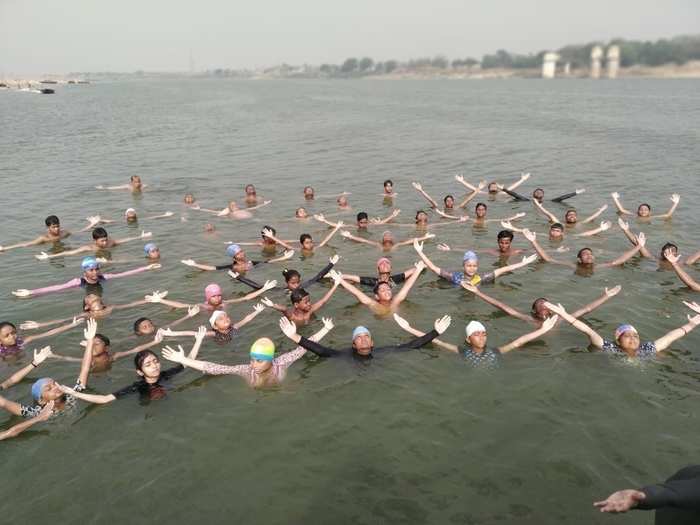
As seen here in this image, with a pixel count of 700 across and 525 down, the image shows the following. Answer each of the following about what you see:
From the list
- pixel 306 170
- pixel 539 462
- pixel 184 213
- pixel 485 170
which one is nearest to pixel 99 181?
pixel 184 213

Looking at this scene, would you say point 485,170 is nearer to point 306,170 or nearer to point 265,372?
point 306,170

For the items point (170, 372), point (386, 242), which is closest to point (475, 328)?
point (170, 372)

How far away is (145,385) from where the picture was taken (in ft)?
32.1

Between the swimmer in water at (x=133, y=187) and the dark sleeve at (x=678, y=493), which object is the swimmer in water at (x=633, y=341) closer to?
the dark sleeve at (x=678, y=493)

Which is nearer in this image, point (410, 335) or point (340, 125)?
point (410, 335)

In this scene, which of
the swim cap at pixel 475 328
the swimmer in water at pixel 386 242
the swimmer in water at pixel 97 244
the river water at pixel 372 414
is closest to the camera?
the river water at pixel 372 414

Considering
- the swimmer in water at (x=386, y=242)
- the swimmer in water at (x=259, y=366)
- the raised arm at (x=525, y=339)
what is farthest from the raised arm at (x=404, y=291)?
the swimmer in water at (x=386, y=242)

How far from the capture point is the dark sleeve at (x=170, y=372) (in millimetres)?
10117

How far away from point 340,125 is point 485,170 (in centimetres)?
3075

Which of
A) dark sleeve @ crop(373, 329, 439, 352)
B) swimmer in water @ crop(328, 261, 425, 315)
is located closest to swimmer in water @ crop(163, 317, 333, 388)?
dark sleeve @ crop(373, 329, 439, 352)

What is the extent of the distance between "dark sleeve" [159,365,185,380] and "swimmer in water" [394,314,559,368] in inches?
185

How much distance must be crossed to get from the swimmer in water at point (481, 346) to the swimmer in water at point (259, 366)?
2.64m

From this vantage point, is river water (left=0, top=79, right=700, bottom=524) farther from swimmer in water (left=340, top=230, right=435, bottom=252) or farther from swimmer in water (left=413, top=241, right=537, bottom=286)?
swimmer in water (left=340, top=230, right=435, bottom=252)

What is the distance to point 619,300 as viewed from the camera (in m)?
13.7
